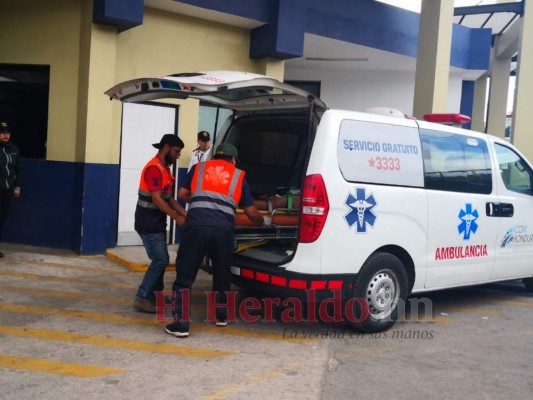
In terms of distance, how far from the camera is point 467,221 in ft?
19.5

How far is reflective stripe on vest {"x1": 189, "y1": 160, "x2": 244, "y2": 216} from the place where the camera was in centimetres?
492

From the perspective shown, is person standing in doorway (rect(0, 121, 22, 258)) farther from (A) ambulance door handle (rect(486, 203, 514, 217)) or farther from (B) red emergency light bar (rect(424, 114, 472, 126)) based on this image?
(A) ambulance door handle (rect(486, 203, 514, 217))

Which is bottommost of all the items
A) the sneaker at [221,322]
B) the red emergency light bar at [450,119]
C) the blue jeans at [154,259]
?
the sneaker at [221,322]

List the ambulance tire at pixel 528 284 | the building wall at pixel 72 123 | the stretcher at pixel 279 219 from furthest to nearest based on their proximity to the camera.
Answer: the building wall at pixel 72 123, the ambulance tire at pixel 528 284, the stretcher at pixel 279 219

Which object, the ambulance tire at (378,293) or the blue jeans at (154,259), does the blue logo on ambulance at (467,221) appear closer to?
the ambulance tire at (378,293)

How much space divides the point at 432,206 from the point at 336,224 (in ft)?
4.09

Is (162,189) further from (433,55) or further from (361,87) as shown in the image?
(361,87)

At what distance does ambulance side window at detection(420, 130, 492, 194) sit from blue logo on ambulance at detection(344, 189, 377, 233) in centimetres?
82

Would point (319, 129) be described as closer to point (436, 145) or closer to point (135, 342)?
point (436, 145)

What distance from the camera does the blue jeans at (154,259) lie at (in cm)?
548

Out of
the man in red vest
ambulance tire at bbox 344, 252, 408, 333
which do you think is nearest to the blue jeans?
the man in red vest

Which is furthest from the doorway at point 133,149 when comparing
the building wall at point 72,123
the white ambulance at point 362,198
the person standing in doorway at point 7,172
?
the white ambulance at point 362,198

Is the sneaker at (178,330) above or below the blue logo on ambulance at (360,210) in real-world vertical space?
below

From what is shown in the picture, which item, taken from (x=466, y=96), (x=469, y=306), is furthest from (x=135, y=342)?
(x=466, y=96)
